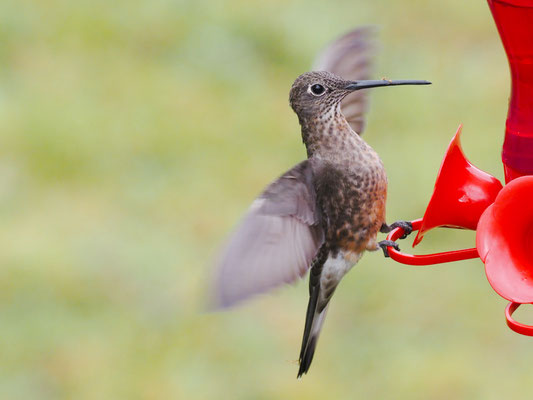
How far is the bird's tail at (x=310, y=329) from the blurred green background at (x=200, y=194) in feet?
1.61

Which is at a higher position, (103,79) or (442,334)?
(103,79)

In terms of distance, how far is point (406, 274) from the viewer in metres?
5.37

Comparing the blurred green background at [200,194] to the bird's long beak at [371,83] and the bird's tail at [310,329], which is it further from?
the bird's long beak at [371,83]

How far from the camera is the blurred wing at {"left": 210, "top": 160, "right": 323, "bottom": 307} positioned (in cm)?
270

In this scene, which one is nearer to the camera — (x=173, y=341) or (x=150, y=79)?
(x=173, y=341)

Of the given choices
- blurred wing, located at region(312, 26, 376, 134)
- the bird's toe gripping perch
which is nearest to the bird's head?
blurred wing, located at region(312, 26, 376, 134)

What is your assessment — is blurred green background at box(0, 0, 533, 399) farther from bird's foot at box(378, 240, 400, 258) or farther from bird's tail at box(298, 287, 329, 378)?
bird's foot at box(378, 240, 400, 258)

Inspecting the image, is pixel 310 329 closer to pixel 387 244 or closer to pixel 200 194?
pixel 387 244

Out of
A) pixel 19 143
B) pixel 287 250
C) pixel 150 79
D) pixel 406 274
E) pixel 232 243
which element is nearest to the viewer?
pixel 232 243

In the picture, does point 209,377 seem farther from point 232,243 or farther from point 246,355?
point 232,243

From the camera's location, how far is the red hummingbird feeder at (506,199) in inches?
103

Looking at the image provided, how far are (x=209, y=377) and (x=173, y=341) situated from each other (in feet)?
0.85

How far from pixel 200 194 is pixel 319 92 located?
9.01 feet

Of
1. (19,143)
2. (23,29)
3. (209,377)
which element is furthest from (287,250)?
(23,29)
